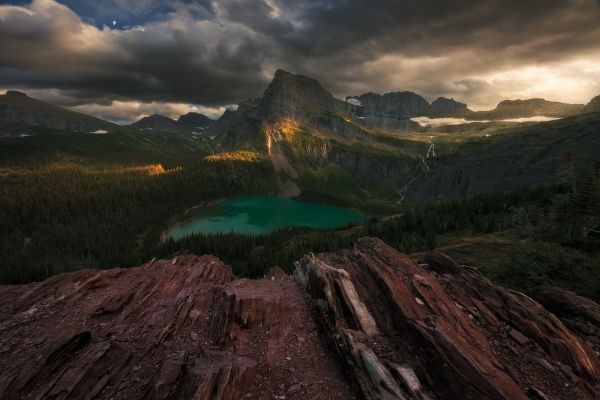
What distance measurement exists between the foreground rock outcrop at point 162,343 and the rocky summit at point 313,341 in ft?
0.31

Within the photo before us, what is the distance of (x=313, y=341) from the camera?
2273 cm

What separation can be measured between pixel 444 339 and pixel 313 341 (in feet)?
29.4

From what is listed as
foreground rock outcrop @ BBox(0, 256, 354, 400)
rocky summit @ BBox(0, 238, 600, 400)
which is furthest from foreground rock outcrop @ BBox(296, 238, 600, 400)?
foreground rock outcrop @ BBox(0, 256, 354, 400)

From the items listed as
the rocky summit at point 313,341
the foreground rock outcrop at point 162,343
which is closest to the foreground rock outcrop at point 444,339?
the rocky summit at point 313,341

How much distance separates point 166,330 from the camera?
2416cm

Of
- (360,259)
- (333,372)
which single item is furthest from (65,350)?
(360,259)

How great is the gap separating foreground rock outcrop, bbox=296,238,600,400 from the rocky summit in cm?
9

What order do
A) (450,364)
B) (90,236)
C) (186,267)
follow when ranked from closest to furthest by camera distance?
(450,364) → (186,267) → (90,236)

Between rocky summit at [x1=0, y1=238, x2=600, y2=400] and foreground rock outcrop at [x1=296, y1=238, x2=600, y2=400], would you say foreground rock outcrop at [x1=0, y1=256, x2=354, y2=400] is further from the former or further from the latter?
foreground rock outcrop at [x1=296, y1=238, x2=600, y2=400]

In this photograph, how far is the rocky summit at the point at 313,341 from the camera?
17.5 metres

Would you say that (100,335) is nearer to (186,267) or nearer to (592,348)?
(186,267)

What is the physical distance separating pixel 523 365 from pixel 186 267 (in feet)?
123

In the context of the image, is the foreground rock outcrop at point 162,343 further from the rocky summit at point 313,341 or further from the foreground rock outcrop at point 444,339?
the foreground rock outcrop at point 444,339

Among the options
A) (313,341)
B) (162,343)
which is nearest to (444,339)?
(313,341)
